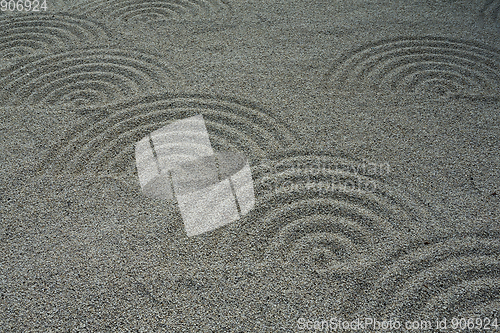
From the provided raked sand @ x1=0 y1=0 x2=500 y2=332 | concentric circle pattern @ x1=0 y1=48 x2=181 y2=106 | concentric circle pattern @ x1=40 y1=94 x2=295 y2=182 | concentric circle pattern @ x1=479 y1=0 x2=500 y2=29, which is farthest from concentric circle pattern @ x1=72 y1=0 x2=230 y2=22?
concentric circle pattern @ x1=479 y1=0 x2=500 y2=29

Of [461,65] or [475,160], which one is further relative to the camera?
[461,65]

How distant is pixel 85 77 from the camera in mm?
2512

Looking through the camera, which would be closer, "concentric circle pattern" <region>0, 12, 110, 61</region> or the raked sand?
the raked sand

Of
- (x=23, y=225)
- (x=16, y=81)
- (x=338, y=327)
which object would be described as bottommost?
(x=338, y=327)

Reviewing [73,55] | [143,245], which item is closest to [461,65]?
[143,245]

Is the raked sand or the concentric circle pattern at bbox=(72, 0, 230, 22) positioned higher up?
the concentric circle pattern at bbox=(72, 0, 230, 22)

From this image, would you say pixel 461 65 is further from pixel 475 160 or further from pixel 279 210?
pixel 279 210

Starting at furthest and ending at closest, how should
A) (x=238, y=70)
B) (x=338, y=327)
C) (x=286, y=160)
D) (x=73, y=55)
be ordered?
(x=73, y=55)
(x=238, y=70)
(x=286, y=160)
(x=338, y=327)

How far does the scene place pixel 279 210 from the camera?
1.85 m

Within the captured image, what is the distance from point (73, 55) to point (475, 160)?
1.95 m

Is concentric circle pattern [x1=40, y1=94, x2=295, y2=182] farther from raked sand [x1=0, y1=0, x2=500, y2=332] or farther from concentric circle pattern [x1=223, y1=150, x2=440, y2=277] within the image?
concentric circle pattern [x1=223, y1=150, x2=440, y2=277]

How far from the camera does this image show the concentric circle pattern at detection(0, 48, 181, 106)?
2.40 metres

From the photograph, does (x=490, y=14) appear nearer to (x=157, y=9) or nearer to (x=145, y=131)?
(x=157, y=9)

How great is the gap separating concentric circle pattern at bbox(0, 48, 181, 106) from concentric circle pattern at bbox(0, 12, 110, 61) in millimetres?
93
